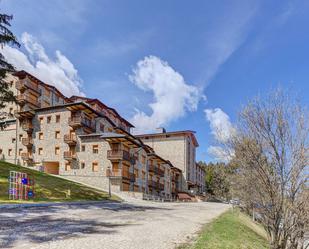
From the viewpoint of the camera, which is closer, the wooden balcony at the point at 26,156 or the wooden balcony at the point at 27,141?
the wooden balcony at the point at 26,156

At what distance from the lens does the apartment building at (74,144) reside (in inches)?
1713

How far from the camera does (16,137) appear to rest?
52.5 metres

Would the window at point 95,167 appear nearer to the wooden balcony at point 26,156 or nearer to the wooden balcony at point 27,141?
the wooden balcony at point 26,156

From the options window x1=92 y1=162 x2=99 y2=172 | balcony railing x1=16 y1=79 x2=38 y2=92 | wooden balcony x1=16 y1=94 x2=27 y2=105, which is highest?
balcony railing x1=16 y1=79 x2=38 y2=92

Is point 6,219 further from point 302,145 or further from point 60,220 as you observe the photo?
point 302,145

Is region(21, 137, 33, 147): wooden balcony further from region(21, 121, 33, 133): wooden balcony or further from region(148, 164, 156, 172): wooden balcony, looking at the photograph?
region(148, 164, 156, 172): wooden balcony

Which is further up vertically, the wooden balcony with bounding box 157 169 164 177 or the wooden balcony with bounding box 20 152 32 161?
the wooden balcony with bounding box 20 152 32 161

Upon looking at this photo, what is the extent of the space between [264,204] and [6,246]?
28.2 ft

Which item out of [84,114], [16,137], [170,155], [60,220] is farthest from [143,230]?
[170,155]

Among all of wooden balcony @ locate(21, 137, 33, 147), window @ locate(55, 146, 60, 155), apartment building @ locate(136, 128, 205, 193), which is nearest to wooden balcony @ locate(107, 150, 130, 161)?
window @ locate(55, 146, 60, 155)

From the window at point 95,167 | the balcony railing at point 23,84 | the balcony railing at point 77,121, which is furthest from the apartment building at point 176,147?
the balcony railing at point 23,84

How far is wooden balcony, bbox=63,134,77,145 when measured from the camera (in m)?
46.2

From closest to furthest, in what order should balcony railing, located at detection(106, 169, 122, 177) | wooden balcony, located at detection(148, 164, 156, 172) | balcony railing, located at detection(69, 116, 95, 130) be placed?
balcony railing, located at detection(106, 169, 122, 177)
balcony railing, located at detection(69, 116, 95, 130)
wooden balcony, located at detection(148, 164, 156, 172)

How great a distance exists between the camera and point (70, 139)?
46.2 metres
